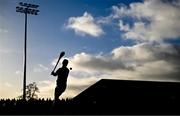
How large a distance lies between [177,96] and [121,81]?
278 inches

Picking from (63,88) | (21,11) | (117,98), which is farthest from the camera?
(21,11)

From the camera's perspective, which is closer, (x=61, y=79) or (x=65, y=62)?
(x=61, y=79)

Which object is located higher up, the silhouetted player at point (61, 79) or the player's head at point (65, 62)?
the player's head at point (65, 62)

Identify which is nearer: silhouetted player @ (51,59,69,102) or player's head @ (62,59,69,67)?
silhouetted player @ (51,59,69,102)

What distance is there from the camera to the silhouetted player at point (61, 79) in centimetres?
1354

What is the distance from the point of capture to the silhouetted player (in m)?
13.5

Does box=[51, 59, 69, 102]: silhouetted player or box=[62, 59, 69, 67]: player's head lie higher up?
box=[62, 59, 69, 67]: player's head

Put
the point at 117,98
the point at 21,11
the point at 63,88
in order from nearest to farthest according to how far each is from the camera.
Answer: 1. the point at 63,88
2. the point at 117,98
3. the point at 21,11

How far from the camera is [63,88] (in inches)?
535

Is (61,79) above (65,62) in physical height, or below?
below

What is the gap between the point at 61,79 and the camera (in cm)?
1358

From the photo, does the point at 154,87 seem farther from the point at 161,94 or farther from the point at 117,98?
the point at 117,98

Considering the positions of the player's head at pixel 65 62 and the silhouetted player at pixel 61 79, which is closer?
the silhouetted player at pixel 61 79

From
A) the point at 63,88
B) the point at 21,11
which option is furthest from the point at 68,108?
the point at 21,11
